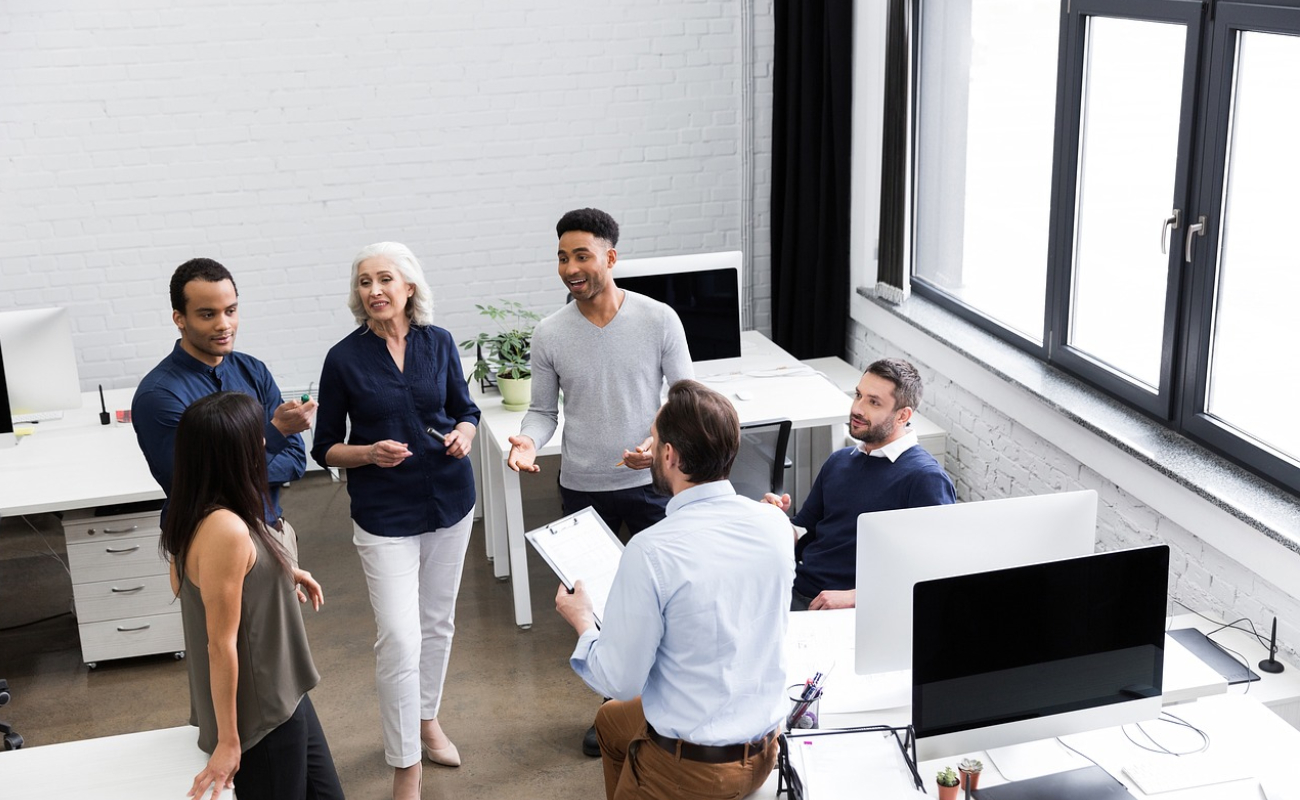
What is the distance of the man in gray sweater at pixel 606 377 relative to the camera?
3.43m

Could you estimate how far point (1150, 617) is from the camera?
2.35 meters

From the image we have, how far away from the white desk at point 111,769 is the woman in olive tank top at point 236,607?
69 millimetres

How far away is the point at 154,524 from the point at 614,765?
2237 mm

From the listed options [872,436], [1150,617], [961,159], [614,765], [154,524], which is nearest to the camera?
[1150,617]

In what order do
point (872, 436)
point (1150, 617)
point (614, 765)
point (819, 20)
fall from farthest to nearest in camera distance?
point (819, 20), point (872, 436), point (614, 765), point (1150, 617)

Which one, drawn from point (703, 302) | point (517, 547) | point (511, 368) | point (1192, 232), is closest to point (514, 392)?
point (511, 368)

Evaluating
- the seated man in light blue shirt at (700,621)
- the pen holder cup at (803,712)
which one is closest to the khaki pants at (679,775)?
the seated man in light blue shirt at (700,621)

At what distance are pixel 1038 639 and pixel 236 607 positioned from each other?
5.03ft

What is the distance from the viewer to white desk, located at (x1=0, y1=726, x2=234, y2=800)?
97.9 inches

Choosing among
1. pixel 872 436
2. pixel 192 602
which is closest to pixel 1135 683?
pixel 872 436

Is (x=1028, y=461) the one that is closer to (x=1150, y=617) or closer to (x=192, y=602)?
(x=1150, y=617)

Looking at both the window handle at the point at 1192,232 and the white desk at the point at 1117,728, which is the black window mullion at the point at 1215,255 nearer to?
the window handle at the point at 1192,232

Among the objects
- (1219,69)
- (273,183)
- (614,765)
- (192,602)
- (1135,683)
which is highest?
(1219,69)

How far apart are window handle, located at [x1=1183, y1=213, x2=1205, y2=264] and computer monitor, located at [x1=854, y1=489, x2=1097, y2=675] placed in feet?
4.15
